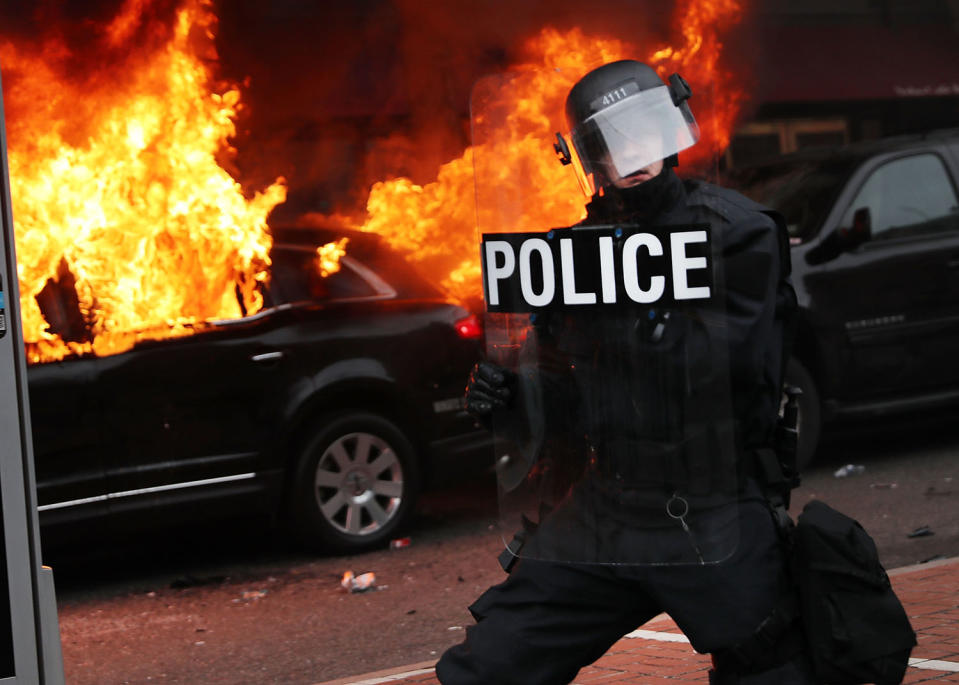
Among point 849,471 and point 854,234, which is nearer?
point 854,234

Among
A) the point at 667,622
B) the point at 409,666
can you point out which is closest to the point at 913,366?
the point at 667,622

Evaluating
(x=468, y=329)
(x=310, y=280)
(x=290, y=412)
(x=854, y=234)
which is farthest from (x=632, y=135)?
(x=854, y=234)

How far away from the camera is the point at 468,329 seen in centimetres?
749

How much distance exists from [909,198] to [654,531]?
6.38 m

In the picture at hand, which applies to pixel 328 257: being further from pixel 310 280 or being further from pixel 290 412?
pixel 290 412

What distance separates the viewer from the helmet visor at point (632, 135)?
2.86m

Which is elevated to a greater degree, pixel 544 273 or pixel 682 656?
pixel 544 273

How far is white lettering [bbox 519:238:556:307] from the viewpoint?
290 centimetres

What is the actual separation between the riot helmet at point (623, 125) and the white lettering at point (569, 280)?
0.13 meters

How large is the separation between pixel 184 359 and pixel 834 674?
460 centimetres

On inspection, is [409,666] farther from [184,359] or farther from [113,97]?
[113,97]

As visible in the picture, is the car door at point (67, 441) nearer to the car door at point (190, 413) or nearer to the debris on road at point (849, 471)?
the car door at point (190, 413)

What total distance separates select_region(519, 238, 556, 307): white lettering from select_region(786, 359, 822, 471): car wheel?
5.53 metres

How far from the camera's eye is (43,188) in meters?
7.30
